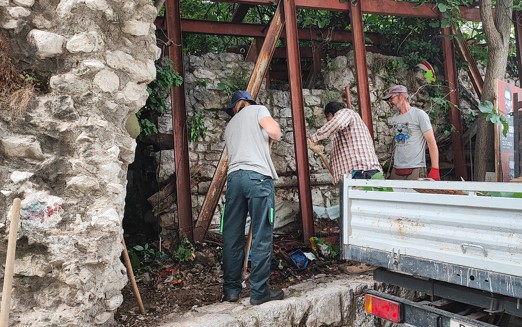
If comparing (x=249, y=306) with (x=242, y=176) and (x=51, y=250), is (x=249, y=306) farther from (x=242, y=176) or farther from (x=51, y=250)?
(x=51, y=250)

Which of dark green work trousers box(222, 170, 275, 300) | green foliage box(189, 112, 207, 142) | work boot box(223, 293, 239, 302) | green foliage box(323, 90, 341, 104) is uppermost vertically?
green foliage box(323, 90, 341, 104)

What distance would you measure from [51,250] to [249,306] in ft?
4.46

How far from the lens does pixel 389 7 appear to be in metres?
5.09

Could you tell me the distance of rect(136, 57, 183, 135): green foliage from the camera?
3.85 metres

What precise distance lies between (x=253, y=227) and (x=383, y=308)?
103 cm

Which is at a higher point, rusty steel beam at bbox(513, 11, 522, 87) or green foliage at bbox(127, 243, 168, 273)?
rusty steel beam at bbox(513, 11, 522, 87)

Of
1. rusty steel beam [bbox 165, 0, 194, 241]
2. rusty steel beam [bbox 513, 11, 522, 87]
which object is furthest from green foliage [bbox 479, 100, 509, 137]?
rusty steel beam [bbox 165, 0, 194, 241]

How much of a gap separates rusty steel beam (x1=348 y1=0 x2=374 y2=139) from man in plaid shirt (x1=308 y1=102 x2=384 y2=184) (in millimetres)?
815

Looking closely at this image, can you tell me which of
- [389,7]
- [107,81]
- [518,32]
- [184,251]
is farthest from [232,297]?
[518,32]

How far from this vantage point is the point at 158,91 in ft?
13.5

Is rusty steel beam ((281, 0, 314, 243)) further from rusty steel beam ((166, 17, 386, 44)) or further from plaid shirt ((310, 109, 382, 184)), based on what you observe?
rusty steel beam ((166, 17, 386, 44))

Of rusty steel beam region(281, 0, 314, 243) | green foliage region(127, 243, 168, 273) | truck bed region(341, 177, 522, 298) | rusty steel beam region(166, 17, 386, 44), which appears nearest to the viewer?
truck bed region(341, 177, 522, 298)

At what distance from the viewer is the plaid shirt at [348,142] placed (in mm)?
3768

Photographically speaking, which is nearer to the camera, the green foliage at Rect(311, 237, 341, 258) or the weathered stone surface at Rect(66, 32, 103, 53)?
the weathered stone surface at Rect(66, 32, 103, 53)
